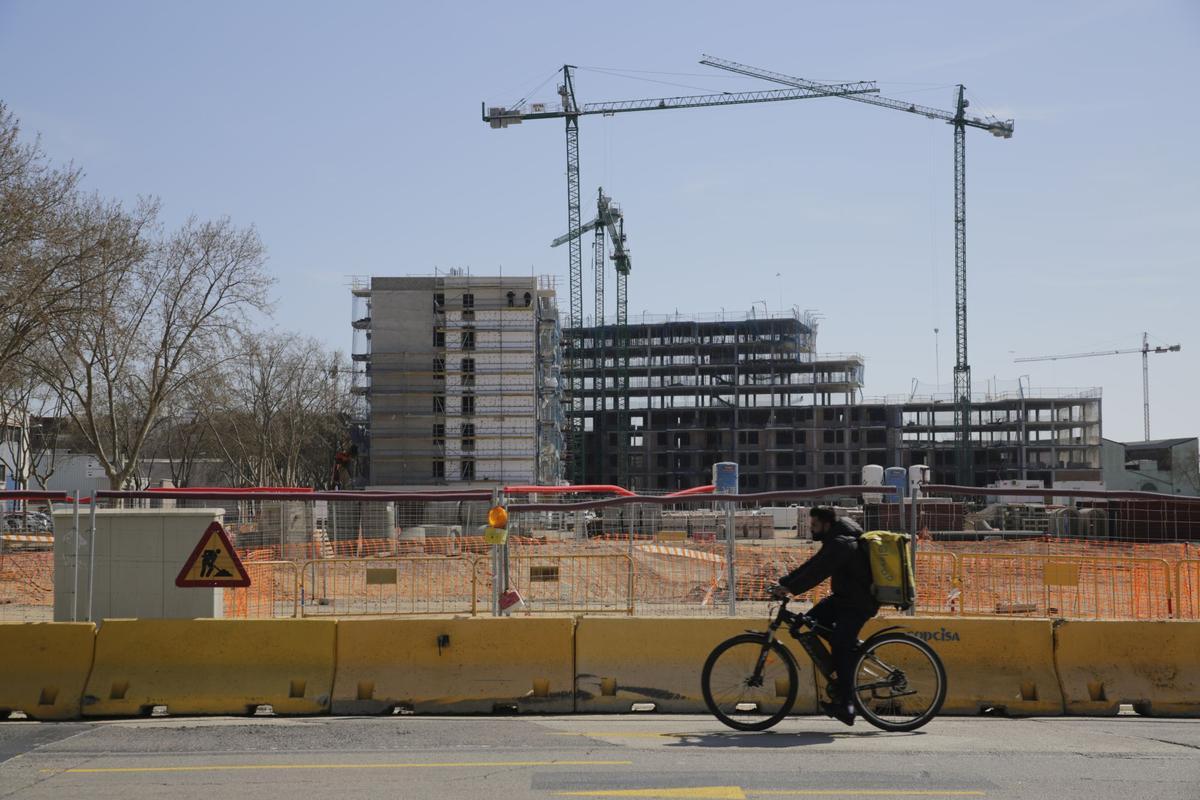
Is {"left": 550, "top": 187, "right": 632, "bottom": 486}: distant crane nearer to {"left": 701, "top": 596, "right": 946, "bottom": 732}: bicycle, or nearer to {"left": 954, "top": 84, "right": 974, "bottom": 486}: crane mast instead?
{"left": 954, "top": 84, "right": 974, "bottom": 486}: crane mast

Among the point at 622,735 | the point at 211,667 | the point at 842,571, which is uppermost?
the point at 842,571

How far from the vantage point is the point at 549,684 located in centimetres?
1040

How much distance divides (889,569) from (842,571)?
36cm

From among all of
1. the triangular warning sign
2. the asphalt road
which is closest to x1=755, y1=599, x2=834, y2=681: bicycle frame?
the asphalt road

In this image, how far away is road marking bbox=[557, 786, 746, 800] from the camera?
7.15 m

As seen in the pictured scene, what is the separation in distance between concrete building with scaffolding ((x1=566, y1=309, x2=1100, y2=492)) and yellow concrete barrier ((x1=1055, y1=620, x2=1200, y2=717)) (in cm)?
10992

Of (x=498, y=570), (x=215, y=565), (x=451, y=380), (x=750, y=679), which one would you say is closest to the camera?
(x=750, y=679)

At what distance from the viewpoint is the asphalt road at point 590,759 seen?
24.2 ft

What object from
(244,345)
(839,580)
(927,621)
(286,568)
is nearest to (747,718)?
(839,580)

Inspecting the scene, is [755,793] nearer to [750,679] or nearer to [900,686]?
[750,679]

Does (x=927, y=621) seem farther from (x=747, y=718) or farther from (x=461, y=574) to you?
(x=461, y=574)

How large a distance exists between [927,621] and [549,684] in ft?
11.1

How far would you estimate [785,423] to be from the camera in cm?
12550

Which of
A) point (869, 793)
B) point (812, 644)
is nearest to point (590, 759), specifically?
point (869, 793)
